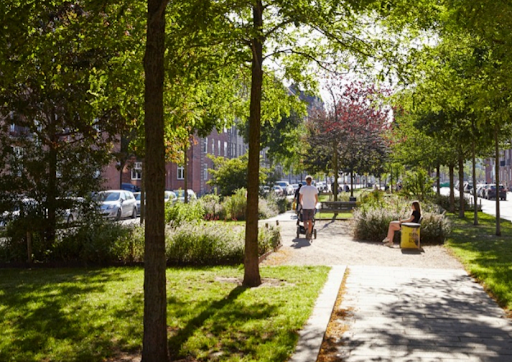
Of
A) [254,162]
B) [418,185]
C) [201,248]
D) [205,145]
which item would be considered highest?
[205,145]

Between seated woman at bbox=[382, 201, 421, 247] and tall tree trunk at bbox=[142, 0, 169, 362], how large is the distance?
10.8m

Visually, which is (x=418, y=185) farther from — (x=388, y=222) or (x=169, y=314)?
(x=169, y=314)

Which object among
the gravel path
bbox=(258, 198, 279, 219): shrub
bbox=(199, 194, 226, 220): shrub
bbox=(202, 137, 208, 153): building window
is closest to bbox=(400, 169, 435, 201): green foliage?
bbox=(258, 198, 279, 219): shrub

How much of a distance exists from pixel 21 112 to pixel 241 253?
5.74 meters

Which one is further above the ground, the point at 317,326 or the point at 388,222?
the point at 388,222

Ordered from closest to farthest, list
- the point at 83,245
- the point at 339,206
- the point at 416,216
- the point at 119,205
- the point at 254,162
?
the point at 254,162
the point at 83,245
the point at 416,216
the point at 339,206
the point at 119,205

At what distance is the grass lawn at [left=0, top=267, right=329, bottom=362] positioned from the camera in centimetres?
607

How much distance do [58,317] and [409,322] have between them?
170 inches

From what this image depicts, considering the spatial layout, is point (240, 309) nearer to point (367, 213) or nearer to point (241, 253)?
point (241, 253)

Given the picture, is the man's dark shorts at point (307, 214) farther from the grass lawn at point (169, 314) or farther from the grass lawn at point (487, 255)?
the grass lawn at point (169, 314)

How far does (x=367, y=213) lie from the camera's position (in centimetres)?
1719

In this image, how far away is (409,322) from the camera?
717 centimetres

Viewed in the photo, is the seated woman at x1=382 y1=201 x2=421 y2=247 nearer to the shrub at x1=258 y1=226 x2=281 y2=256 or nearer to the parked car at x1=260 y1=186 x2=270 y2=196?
the shrub at x1=258 y1=226 x2=281 y2=256

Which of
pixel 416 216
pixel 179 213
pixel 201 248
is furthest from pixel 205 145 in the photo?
pixel 201 248
